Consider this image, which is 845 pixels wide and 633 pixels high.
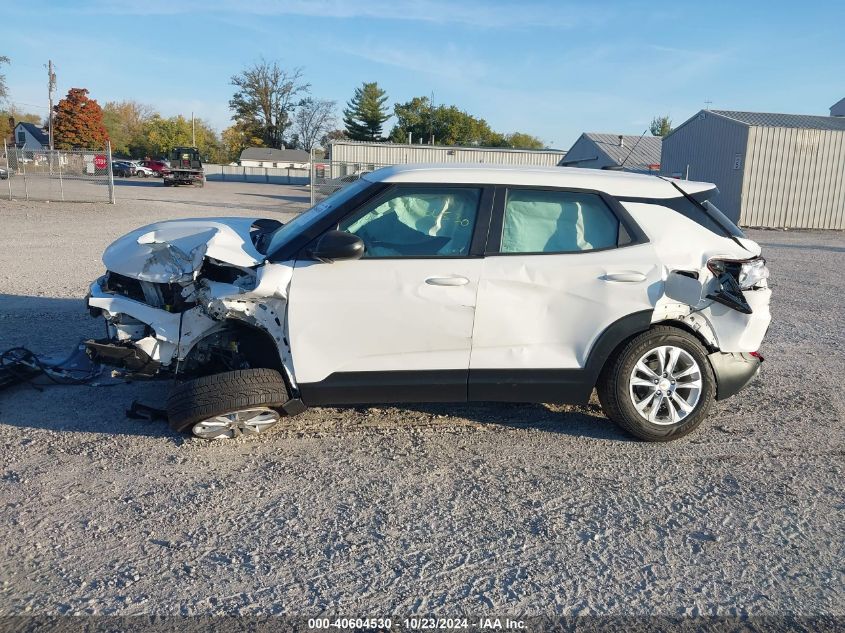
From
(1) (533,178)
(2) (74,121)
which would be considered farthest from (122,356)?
(2) (74,121)

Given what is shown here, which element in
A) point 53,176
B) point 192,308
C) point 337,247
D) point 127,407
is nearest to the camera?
point 337,247

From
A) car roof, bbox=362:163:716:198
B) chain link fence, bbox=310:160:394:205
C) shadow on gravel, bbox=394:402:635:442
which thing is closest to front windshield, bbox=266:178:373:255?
car roof, bbox=362:163:716:198

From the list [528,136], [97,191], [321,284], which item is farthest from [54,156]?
[528,136]

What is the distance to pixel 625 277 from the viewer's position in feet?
14.8

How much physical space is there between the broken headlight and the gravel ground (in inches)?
42.2

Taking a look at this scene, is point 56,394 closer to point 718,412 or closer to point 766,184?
point 718,412

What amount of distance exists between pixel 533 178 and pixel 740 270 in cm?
149

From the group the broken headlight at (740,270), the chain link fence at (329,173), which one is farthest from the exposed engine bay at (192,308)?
the chain link fence at (329,173)

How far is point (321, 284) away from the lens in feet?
14.1

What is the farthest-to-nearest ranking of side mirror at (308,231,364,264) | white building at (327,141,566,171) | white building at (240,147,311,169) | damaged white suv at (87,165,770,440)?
white building at (240,147,311,169) → white building at (327,141,566,171) → damaged white suv at (87,165,770,440) → side mirror at (308,231,364,264)

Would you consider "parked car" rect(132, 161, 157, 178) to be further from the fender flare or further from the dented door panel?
the fender flare

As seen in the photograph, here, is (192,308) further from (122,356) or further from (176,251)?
(122,356)

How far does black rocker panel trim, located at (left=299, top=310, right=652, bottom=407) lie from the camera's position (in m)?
4.42

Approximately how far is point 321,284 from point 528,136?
9071 centimetres
